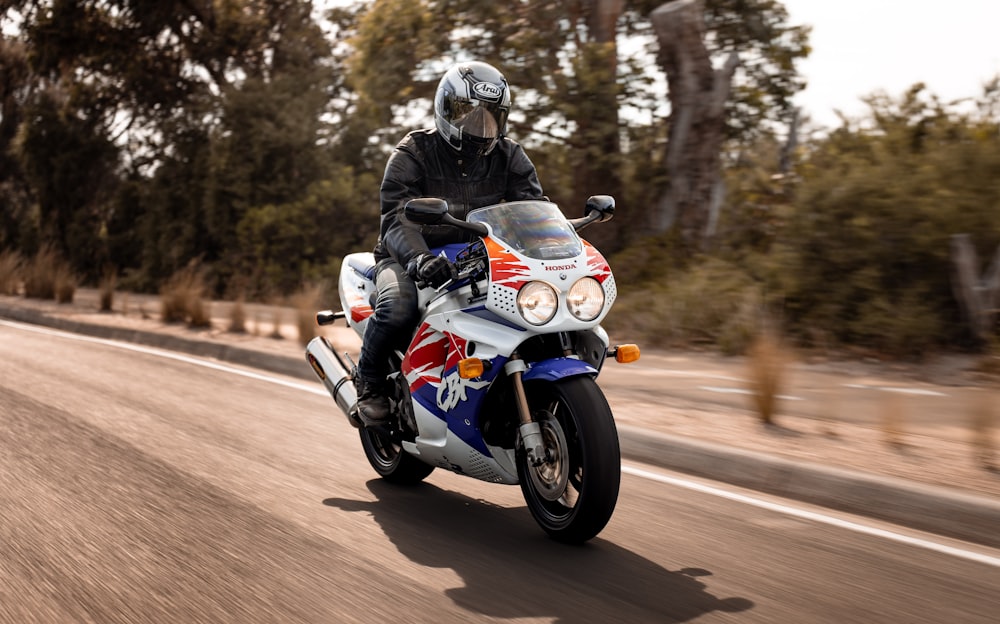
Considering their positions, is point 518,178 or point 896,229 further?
point 896,229

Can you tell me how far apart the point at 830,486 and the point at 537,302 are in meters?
2.05

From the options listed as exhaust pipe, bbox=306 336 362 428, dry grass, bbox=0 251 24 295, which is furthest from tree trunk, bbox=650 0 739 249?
dry grass, bbox=0 251 24 295

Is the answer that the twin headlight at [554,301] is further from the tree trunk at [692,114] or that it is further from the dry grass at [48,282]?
the dry grass at [48,282]

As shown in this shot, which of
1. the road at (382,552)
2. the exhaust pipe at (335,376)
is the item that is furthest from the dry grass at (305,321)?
the exhaust pipe at (335,376)

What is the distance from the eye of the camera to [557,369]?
176 inches

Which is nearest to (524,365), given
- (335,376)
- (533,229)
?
(533,229)

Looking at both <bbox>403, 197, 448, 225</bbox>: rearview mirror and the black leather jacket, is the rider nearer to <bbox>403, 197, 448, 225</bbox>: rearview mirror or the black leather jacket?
the black leather jacket

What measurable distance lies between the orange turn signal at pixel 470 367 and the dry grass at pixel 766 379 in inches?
119

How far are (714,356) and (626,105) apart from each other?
6.57m

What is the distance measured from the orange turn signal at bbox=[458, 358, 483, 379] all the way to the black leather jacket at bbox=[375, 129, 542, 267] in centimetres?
88

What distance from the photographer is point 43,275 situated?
19156 millimetres

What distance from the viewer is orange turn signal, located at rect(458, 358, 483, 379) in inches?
182

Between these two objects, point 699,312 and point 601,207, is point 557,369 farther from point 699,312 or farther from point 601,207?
point 699,312

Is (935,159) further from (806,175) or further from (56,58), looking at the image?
(56,58)
